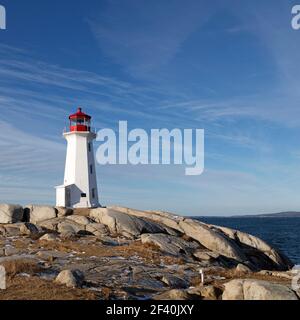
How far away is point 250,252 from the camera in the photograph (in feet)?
122

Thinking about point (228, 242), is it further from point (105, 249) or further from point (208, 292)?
point (208, 292)

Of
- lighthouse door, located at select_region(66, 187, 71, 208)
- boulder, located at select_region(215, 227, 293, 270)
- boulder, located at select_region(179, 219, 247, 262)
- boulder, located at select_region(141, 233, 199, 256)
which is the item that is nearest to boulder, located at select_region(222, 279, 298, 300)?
boulder, located at select_region(141, 233, 199, 256)

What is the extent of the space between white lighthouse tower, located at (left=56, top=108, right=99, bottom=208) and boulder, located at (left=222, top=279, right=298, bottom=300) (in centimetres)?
2846

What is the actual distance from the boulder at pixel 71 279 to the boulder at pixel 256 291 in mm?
5860

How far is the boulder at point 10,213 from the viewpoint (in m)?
35.9

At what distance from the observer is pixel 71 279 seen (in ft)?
50.9

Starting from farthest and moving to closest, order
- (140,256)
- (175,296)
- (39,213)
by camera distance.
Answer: (39,213) → (140,256) → (175,296)

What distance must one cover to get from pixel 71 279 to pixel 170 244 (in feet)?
Result: 45.9

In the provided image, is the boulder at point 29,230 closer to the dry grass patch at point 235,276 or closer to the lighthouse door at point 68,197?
the lighthouse door at point 68,197

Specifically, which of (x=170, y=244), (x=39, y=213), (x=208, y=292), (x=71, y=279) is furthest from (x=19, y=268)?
(x=39, y=213)

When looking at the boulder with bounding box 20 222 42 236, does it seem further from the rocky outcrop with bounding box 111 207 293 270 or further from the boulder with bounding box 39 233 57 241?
the rocky outcrop with bounding box 111 207 293 270

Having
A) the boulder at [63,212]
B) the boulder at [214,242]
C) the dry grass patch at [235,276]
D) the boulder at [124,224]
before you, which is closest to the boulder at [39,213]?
the boulder at [63,212]
